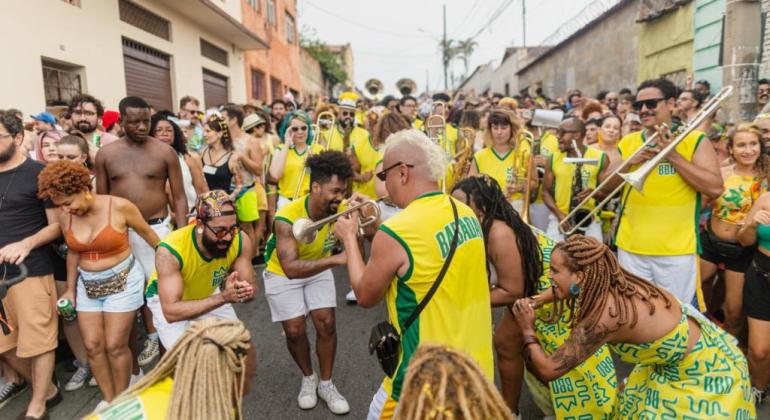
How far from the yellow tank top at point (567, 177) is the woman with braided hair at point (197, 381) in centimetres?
434

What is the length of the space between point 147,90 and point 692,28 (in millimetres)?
12307

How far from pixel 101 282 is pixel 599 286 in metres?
3.11

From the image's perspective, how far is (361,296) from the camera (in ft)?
7.44

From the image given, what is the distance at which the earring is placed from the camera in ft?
7.79

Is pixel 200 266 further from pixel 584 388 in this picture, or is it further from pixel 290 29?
pixel 290 29

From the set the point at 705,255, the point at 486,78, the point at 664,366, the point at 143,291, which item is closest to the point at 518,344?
the point at 664,366

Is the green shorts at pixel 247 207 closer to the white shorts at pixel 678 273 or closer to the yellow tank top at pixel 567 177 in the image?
the yellow tank top at pixel 567 177

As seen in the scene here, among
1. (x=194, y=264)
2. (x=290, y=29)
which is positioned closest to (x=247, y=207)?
(x=194, y=264)

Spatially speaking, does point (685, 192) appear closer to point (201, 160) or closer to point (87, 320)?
point (87, 320)

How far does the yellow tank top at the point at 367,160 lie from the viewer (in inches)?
238

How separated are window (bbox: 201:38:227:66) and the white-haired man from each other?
14.8m

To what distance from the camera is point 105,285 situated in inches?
134

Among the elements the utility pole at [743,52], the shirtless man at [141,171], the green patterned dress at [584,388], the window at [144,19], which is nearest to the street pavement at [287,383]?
the green patterned dress at [584,388]

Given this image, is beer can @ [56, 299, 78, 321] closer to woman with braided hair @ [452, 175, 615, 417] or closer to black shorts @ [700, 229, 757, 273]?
woman with braided hair @ [452, 175, 615, 417]
